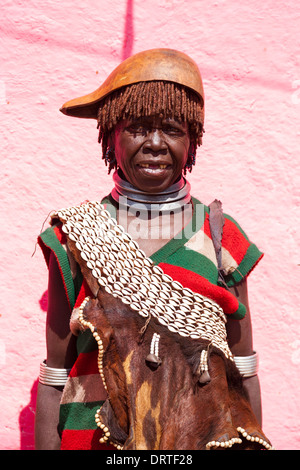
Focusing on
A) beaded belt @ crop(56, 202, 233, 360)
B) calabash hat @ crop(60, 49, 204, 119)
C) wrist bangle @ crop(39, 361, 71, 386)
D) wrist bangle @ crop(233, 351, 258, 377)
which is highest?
calabash hat @ crop(60, 49, 204, 119)

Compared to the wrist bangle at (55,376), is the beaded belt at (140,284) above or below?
above

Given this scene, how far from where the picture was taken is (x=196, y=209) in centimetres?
287

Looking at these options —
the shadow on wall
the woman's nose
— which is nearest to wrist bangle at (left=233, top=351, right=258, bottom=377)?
the woman's nose

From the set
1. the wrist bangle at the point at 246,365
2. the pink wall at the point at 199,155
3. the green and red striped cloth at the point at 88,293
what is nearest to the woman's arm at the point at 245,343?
the wrist bangle at the point at 246,365

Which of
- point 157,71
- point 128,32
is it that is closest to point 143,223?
point 157,71

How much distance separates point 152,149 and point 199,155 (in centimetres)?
134

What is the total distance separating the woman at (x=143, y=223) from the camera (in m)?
2.61

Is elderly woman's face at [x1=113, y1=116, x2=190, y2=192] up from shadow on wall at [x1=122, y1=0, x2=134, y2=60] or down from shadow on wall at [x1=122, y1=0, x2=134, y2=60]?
down

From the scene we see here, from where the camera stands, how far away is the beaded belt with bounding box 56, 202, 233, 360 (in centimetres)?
254

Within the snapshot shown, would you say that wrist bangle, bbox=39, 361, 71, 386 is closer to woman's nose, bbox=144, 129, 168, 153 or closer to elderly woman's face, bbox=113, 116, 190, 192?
elderly woman's face, bbox=113, 116, 190, 192

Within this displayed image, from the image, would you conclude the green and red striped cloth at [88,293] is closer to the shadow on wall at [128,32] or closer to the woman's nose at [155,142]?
the woman's nose at [155,142]

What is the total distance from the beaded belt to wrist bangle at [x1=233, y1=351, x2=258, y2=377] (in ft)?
0.94

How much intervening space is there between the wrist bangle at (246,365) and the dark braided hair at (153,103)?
104 cm

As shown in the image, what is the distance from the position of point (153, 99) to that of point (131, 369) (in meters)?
1.05
